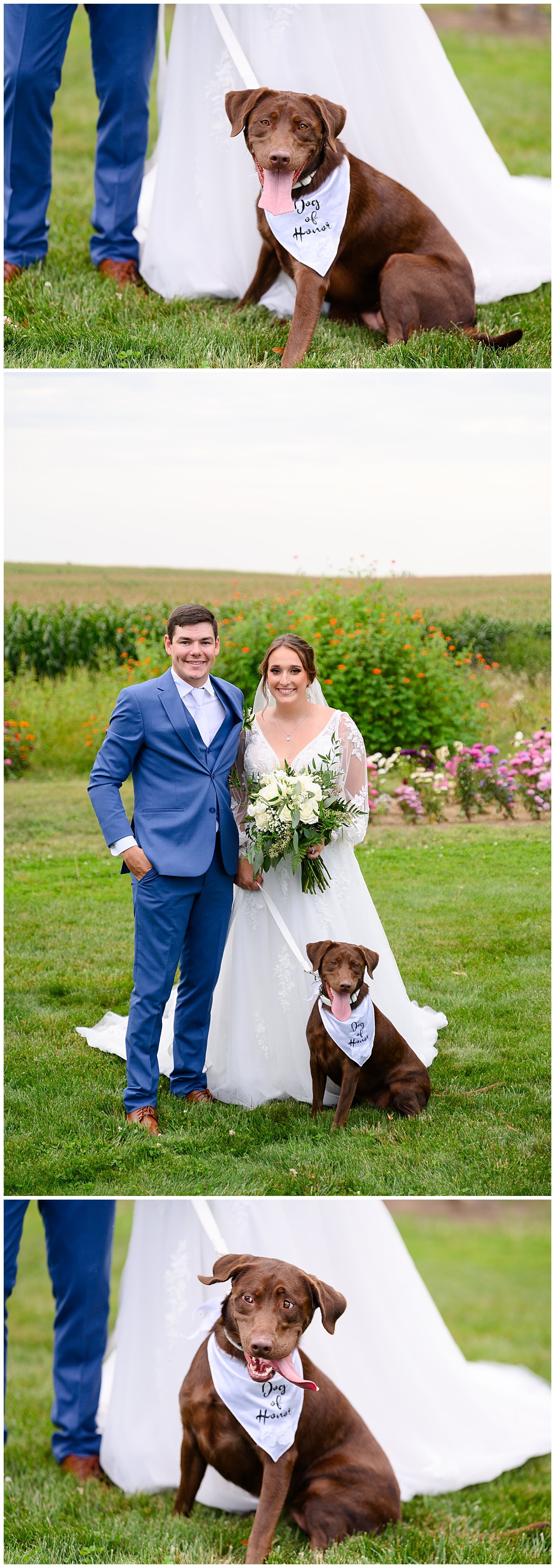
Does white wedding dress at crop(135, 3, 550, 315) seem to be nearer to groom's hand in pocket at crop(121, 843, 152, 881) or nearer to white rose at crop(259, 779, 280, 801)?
white rose at crop(259, 779, 280, 801)

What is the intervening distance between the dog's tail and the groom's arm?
252 centimetres


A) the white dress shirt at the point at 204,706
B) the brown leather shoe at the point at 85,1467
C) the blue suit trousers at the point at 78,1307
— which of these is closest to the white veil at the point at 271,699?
the white dress shirt at the point at 204,706

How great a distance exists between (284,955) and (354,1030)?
517 millimetres

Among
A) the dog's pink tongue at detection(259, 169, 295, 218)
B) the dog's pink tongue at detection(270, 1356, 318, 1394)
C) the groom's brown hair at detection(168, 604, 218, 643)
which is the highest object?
the dog's pink tongue at detection(259, 169, 295, 218)

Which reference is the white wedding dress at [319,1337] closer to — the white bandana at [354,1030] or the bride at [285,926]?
the bride at [285,926]

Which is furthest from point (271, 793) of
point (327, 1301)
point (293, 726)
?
point (327, 1301)

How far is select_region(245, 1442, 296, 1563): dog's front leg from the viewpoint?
13.4ft

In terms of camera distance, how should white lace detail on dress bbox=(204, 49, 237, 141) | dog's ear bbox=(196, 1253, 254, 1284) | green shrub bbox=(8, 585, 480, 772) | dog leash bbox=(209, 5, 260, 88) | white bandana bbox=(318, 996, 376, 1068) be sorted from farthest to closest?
1. green shrub bbox=(8, 585, 480, 772)
2. white lace detail on dress bbox=(204, 49, 237, 141)
3. dog leash bbox=(209, 5, 260, 88)
4. white bandana bbox=(318, 996, 376, 1068)
5. dog's ear bbox=(196, 1253, 254, 1284)

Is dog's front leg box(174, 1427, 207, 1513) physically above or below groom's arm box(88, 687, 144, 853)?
below

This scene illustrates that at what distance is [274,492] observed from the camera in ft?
21.4

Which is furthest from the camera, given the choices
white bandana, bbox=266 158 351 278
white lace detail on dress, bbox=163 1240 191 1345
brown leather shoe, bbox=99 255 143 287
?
brown leather shoe, bbox=99 255 143 287

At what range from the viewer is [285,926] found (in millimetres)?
4922

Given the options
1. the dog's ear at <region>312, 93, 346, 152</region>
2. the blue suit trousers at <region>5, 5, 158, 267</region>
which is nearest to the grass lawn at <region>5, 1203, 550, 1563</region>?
the dog's ear at <region>312, 93, 346, 152</region>

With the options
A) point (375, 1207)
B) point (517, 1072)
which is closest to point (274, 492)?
point (517, 1072)
